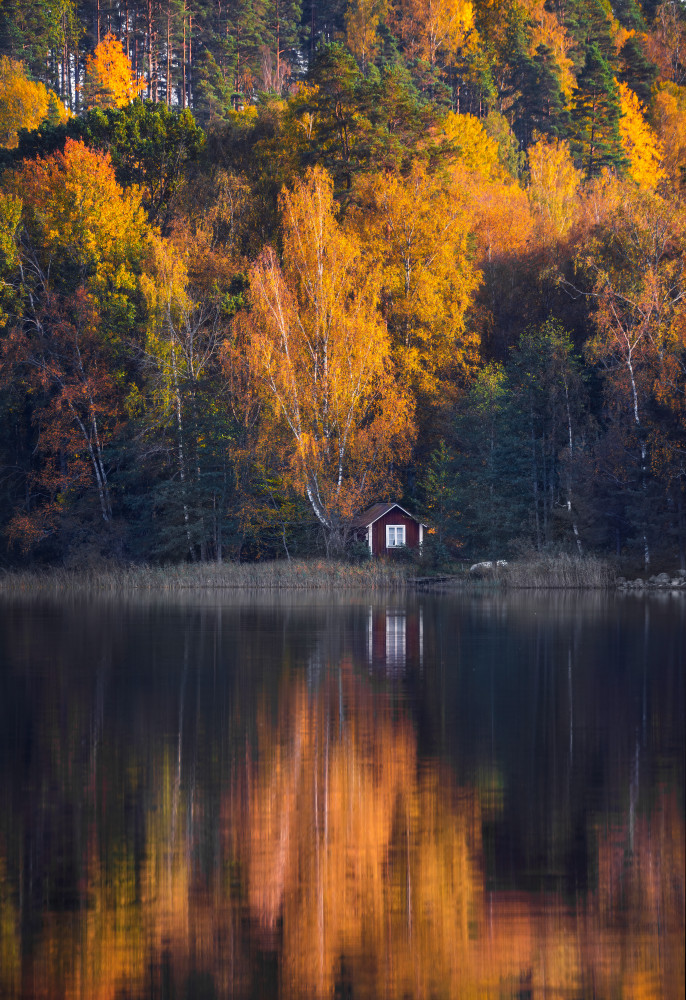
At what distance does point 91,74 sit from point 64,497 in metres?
41.8

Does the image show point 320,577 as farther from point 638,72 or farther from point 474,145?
point 638,72

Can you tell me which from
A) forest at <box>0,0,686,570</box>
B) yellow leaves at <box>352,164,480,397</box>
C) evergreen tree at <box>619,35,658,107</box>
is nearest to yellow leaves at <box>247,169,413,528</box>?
forest at <box>0,0,686,570</box>

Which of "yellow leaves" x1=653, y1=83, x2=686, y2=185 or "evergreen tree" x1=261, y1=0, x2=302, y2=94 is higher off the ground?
"evergreen tree" x1=261, y1=0, x2=302, y2=94

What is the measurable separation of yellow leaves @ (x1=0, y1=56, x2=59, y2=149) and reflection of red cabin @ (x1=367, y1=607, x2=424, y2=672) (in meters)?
48.1

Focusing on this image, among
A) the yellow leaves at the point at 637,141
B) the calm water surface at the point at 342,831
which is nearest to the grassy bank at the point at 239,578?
the calm water surface at the point at 342,831

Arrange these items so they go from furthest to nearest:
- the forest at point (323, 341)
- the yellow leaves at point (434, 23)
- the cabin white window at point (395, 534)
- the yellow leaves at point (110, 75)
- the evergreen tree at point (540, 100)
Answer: the yellow leaves at point (434, 23), the evergreen tree at point (540, 100), the yellow leaves at point (110, 75), the cabin white window at point (395, 534), the forest at point (323, 341)

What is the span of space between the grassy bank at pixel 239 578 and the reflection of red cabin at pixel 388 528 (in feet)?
12.4

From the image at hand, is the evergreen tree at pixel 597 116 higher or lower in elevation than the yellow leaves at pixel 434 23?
lower

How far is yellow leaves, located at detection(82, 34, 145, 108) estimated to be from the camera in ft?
293

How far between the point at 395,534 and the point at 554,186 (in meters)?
24.9

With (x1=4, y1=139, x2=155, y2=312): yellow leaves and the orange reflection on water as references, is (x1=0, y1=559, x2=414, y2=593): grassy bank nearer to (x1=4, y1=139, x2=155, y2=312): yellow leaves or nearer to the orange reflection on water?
(x1=4, y1=139, x2=155, y2=312): yellow leaves

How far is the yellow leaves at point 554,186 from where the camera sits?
234 feet

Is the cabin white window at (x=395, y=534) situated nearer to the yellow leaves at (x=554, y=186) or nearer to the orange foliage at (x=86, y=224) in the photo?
the orange foliage at (x=86, y=224)

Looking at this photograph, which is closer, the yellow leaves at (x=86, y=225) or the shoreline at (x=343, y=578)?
the shoreline at (x=343, y=578)
